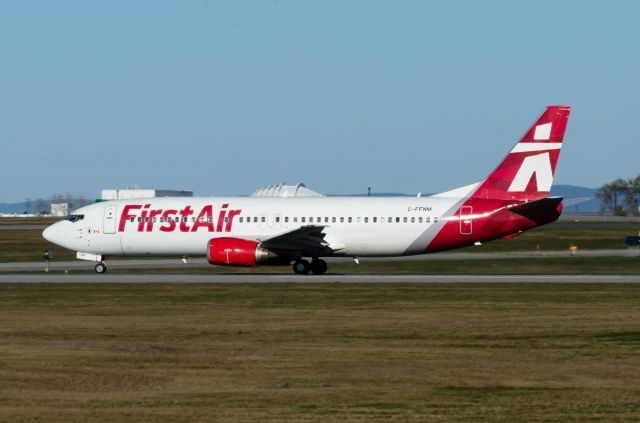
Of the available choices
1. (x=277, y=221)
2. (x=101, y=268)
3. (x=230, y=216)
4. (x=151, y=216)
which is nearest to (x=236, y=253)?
(x=230, y=216)

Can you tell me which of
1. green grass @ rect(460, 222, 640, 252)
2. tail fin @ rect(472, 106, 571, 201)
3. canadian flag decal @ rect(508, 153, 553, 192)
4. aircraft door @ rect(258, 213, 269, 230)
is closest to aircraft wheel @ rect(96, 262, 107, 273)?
aircraft door @ rect(258, 213, 269, 230)

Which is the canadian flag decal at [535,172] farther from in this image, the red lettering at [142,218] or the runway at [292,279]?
the red lettering at [142,218]

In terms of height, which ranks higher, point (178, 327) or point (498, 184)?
point (498, 184)

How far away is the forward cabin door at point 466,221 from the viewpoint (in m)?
46.6

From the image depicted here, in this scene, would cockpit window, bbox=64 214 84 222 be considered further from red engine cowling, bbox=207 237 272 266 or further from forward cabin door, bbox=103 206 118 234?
red engine cowling, bbox=207 237 272 266

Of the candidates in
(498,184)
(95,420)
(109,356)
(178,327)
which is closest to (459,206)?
(498,184)

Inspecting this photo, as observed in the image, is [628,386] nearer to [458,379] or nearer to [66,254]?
[458,379]

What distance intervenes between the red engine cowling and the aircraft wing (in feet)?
1.99

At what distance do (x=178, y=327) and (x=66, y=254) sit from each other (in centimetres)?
4836

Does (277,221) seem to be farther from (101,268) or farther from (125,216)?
(101,268)

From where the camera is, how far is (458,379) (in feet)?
57.3

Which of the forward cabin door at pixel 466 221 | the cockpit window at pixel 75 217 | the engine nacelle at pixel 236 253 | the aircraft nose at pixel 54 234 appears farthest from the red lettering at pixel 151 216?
the forward cabin door at pixel 466 221

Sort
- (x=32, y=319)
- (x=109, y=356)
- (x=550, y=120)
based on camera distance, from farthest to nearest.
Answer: (x=550, y=120) → (x=32, y=319) → (x=109, y=356)

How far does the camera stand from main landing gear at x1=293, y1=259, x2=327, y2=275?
4872 cm
